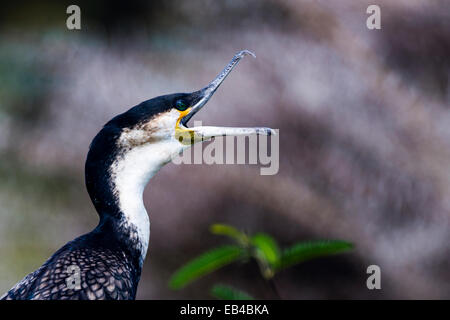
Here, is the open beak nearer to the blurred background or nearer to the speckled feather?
the speckled feather

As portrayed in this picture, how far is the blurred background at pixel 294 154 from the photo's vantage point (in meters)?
3.85

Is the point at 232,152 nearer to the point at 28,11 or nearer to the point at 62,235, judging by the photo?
the point at 62,235

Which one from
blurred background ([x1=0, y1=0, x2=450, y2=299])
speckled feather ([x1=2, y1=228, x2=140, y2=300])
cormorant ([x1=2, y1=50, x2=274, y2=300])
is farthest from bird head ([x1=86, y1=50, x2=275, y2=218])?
blurred background ([x1=0, y1=0, x2=450, y2=299])

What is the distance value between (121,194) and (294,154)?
195cm

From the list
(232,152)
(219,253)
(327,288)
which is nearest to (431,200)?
(327,288)

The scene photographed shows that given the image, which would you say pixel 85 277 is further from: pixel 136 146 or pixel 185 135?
pixel 185 135

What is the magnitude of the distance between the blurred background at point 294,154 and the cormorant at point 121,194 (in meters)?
1.56

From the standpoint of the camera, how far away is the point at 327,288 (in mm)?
3859

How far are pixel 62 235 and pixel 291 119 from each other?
177cm

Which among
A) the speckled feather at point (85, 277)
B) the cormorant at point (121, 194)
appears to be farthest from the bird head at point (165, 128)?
the speckled feather at point (85, 277)

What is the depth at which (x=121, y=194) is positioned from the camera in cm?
223

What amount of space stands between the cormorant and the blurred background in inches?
61.3

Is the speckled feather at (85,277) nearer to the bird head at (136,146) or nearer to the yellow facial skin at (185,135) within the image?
the bird head at (136,146)
